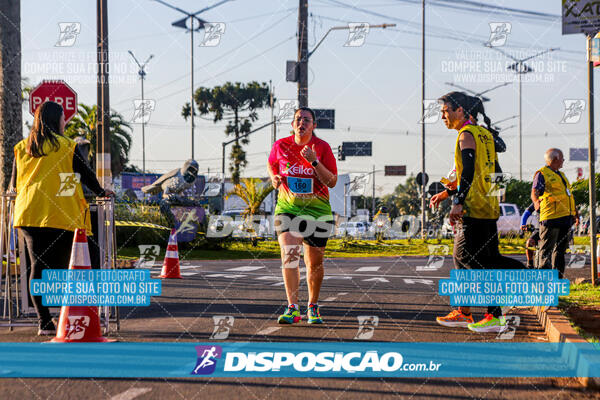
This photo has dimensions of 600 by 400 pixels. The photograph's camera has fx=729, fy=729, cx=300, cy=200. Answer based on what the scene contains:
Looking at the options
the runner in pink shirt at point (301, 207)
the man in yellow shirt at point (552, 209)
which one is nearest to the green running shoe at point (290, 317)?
the runner in pink shirt at point (301, 207)

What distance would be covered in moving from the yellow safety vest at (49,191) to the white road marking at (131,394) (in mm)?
2271

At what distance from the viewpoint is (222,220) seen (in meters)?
25.3

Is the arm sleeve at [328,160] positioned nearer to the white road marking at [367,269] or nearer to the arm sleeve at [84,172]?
the arm sleeve at [84,172]

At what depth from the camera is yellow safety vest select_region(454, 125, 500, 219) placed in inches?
247

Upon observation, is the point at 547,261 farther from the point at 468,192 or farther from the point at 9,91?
the point at 9,91

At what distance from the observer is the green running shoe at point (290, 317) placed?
256 inches

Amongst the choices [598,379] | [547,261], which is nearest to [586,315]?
[547,261]

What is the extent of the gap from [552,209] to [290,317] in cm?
387

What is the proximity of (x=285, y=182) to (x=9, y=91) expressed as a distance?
778cm

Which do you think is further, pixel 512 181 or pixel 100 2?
pixel 512 181

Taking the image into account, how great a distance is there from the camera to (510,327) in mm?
6477

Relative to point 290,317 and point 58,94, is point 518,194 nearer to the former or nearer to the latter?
point 58,94

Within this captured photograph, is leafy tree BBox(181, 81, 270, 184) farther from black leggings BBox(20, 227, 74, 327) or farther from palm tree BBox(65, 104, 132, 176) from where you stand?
black leggings BBox(20, 227, 74, 327)

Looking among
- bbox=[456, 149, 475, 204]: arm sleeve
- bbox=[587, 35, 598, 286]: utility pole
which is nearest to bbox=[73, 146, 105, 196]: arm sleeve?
bbox=[456, 149, 475, 204]: arm sleeve
